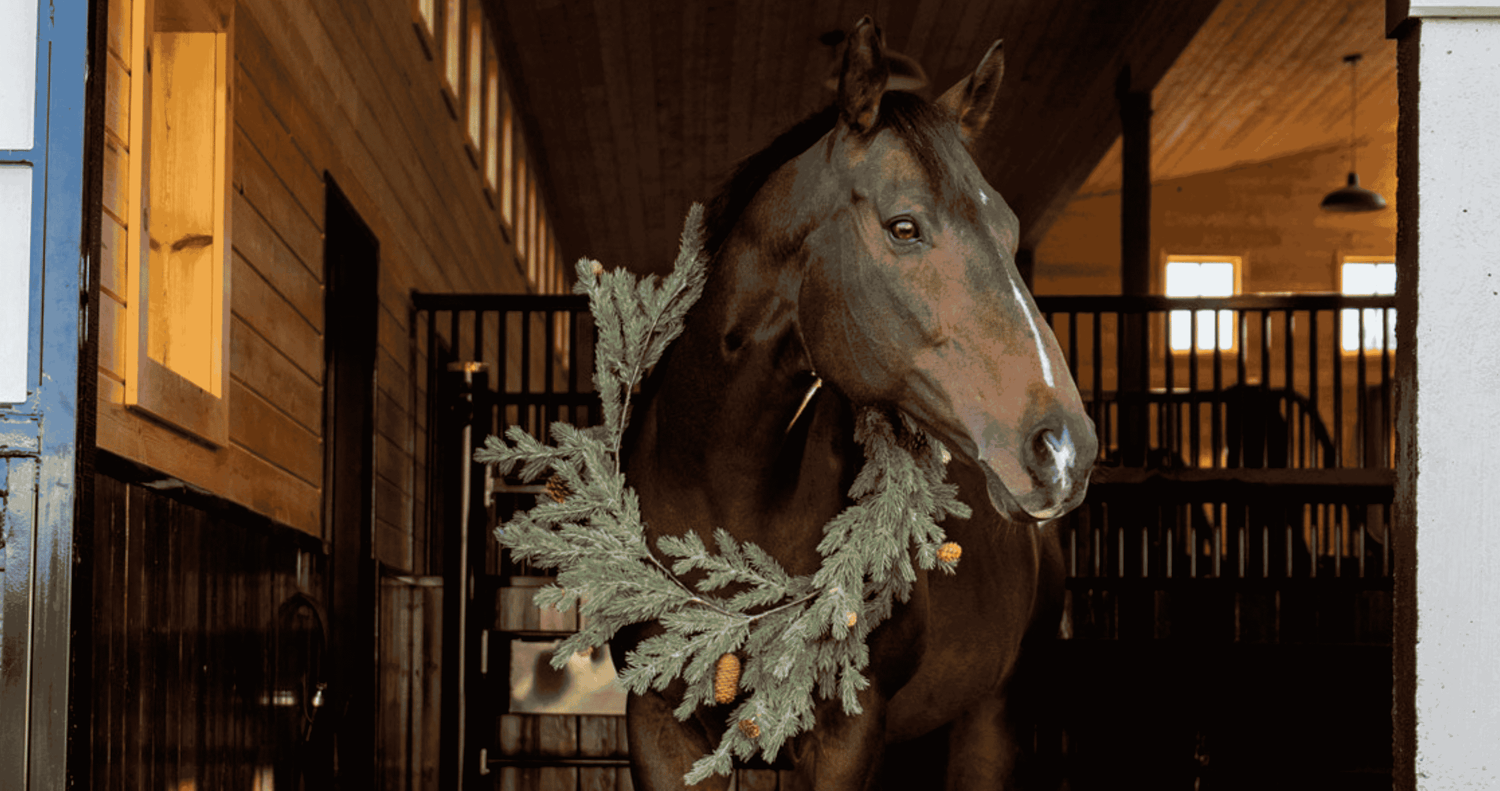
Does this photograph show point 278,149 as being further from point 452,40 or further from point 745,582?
point 452,40

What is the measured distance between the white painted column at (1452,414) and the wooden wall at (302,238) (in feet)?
6.87

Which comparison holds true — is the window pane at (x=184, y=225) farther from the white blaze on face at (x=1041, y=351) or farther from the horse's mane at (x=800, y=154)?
the white blaze on face at (x=1041, y=351)

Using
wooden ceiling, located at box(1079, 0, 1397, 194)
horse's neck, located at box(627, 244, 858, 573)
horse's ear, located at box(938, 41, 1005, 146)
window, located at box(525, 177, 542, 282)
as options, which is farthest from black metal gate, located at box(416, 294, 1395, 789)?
wooden ceiling, located at box(1079, 0, 1397, 194)

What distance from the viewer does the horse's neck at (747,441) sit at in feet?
7.72

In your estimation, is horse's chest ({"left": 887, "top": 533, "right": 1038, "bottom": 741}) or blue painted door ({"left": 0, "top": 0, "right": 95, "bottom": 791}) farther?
horse's chest ({"left": 887, "top": 533, "right": 1038, "bottom": 741})

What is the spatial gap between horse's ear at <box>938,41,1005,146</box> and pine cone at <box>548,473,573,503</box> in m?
0.91

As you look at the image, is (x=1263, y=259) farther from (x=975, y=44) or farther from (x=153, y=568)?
(x=153, y=568)

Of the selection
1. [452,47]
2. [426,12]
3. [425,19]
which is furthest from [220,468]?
[452,47]

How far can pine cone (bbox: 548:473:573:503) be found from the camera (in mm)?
2691

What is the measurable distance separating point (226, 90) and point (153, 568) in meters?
1.11

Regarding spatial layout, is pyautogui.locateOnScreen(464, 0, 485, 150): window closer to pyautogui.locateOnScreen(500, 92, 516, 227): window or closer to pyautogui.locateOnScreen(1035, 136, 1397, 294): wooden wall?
pyautogui.locateOnScreen(500, 92, 516, 227): window

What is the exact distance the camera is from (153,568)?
2.91 metres

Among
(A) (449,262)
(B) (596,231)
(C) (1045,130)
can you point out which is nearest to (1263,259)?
(C) (1045,130)

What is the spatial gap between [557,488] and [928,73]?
361 inches
